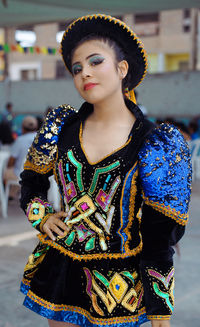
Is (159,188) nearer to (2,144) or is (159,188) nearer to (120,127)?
(120,127)

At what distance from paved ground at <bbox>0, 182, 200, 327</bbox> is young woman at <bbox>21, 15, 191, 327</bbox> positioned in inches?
67.7

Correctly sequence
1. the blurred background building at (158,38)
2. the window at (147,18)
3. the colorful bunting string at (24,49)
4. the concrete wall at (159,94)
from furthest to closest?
the window at (147,18), the blurred background building at (158,38), the colorful bunting string at (24,49), the concrete wall at (159,94)

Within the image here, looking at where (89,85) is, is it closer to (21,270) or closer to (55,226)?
(55,226)

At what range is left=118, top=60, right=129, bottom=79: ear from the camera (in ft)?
4.87

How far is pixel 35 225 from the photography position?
5.05ft

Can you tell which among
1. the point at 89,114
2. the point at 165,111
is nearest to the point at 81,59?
the point at 89,114

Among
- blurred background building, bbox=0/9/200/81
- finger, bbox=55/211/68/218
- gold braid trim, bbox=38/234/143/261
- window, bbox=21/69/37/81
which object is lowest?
window, bbox=21/69/37/81

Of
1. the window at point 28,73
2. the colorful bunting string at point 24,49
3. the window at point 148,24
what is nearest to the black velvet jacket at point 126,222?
the colorful bunting string at point 24,49

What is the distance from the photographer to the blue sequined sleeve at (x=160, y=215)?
4.53 feet

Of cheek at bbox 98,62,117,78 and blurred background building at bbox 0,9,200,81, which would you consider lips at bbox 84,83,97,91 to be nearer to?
cheek at bbox 98,62,117,78

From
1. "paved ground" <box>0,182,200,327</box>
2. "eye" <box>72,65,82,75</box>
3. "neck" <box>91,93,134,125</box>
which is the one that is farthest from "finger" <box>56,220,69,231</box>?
"paved ground" <box>0,182,200,327</box>

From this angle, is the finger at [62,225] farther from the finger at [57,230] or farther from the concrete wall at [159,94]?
the concrete wall at [159,94]

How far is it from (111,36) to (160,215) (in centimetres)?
58

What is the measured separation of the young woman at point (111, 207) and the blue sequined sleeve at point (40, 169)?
1.7 inches
